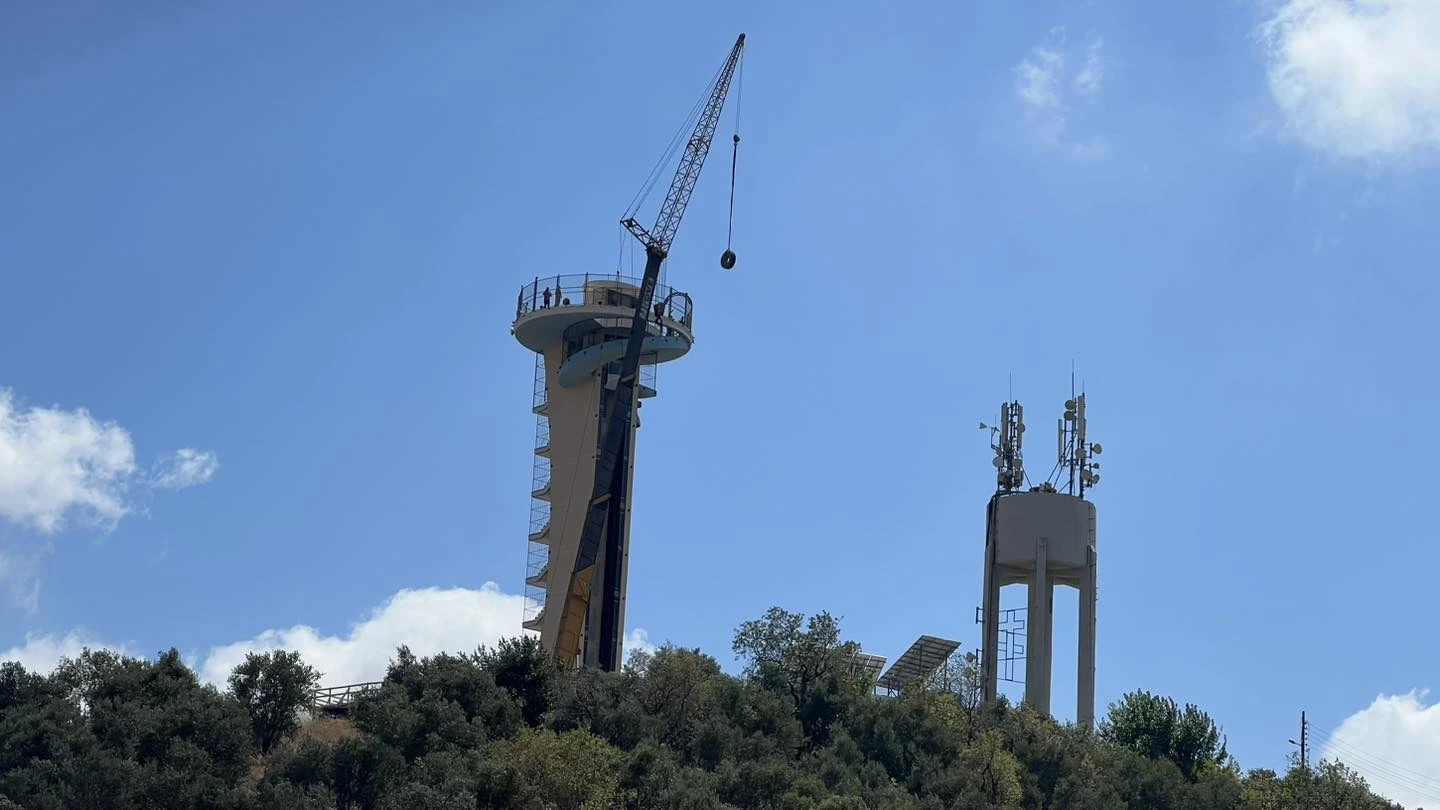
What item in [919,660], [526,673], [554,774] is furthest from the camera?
[919,660]

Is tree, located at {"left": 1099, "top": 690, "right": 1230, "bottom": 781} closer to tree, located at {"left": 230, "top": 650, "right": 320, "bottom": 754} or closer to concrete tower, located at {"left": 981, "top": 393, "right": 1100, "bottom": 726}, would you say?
concrete tower, located at {"left": 981, "top": 393, "right": 1100, "bottom": 726}

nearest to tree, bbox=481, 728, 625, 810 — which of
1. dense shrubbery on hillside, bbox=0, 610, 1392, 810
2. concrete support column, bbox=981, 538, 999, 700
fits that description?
dense shrubbery on hillside, bbox=0, 610, 1392, 810

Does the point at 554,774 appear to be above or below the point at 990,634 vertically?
below

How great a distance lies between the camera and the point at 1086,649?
345 feet

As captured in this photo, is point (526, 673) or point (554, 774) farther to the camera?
point (526, 673)

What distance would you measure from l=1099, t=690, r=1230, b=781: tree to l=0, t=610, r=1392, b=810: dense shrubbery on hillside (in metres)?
0.13

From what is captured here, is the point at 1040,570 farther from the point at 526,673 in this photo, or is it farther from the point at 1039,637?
the point at 526,673

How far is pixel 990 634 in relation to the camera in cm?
10500

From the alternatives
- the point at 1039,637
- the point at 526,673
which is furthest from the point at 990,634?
the point at 526,673

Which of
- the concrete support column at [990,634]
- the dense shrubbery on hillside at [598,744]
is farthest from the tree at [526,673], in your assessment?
the concrete support column at [990,634]

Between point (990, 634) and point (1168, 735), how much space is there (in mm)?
12470

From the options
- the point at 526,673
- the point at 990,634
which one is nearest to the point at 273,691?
the point at 526,673

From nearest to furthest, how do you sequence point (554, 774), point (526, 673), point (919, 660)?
point (554, 774)
point (526, 673)
point (919, 660)

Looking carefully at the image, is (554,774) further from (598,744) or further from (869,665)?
(869,665)
